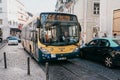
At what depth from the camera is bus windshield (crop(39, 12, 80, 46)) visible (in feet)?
46.6

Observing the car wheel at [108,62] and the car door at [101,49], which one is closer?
the car wheel at [108,62]

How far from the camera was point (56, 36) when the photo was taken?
46.9 ft

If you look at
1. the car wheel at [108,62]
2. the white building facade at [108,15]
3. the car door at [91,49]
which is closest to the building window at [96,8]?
the white building facade at [108,15]

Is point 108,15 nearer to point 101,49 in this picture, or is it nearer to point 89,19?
point 89,19

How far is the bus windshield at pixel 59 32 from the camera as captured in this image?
1421cm

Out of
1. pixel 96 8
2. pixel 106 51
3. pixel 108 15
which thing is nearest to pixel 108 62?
pixel 106 51

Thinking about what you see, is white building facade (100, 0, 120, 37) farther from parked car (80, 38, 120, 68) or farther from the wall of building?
parked car (80, 38, 120, 68)

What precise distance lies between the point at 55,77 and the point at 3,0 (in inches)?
2380

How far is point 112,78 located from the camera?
1048 cm

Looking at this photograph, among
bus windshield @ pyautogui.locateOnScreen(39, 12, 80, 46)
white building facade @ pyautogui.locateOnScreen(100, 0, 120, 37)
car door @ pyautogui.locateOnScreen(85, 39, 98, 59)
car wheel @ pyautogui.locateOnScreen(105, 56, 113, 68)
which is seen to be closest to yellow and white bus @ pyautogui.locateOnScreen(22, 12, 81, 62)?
bus windshield @ pyautogui.locateOnScreen(39, 12, 80, 46)

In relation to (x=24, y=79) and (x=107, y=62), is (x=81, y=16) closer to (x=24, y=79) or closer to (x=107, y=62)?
(x=107, y=62)

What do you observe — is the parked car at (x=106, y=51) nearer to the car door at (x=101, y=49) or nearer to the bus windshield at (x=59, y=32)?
the car door at (x=101, y=49)

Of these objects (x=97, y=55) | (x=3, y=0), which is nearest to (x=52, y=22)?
(x=97, y=55)

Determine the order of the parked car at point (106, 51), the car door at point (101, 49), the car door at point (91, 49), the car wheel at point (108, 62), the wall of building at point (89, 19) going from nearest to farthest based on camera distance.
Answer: the parked car at point (106, 51)
the car wheel at point (108, 62)
the car door at point (101, 49)
the car door at point (91, 49)
the wall of building at point (89, 19)
